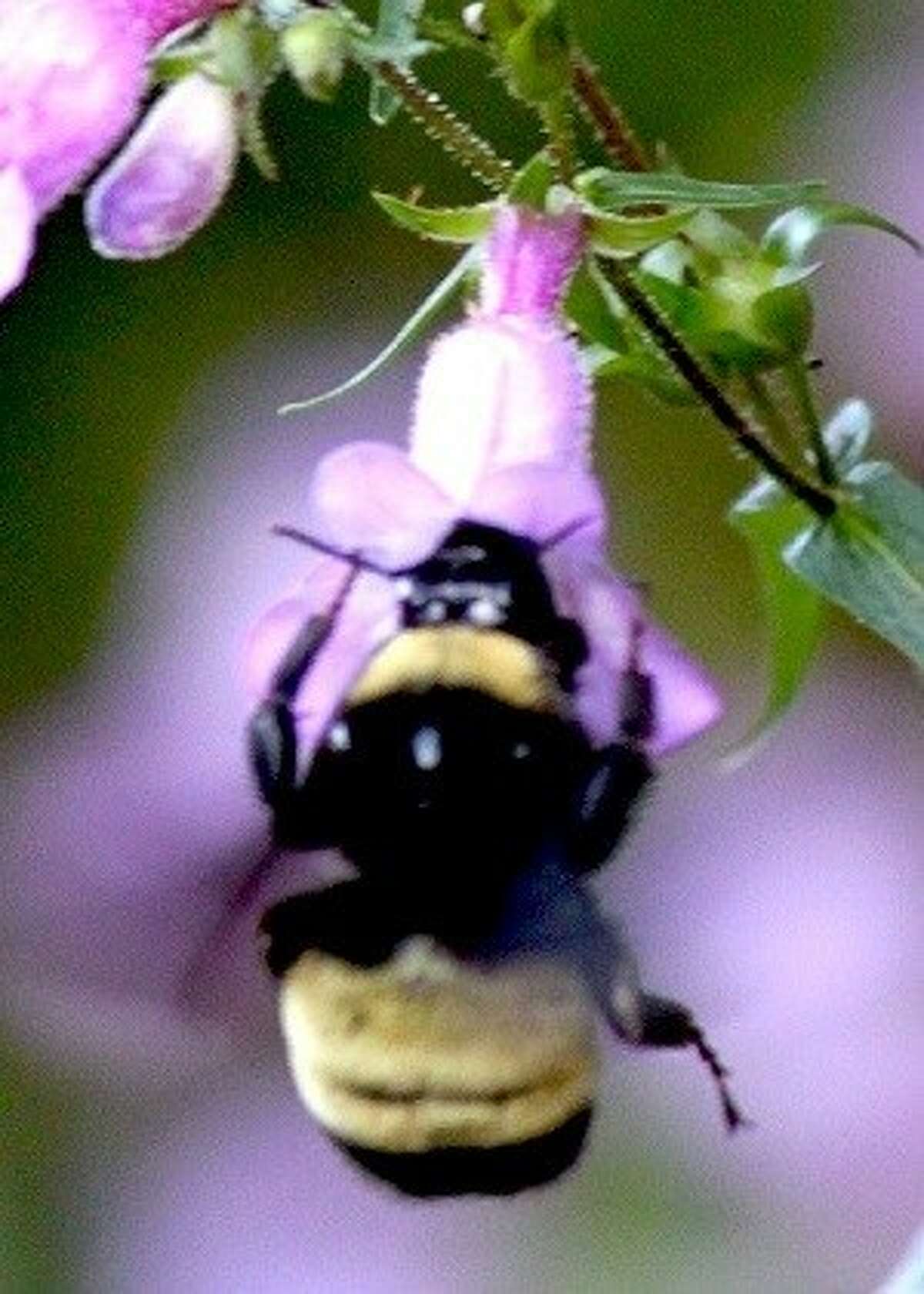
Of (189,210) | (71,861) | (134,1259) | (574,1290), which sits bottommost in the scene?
(574,1290)

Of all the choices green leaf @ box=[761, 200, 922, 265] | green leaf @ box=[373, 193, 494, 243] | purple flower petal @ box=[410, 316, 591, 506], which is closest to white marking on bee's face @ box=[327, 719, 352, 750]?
purple flower petal @ box=[410, 316, 591, 506]

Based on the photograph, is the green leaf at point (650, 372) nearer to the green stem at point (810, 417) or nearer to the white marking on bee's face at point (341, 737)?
the green stem at point (810, 417)

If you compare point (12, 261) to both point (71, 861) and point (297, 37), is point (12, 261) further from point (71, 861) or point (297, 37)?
point (71, 861)

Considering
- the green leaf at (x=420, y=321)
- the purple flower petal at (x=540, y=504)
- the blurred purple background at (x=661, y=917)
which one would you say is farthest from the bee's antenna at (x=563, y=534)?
the blurred purple background at (x=661, y=917)

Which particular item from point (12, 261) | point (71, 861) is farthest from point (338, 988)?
point (71, 861)

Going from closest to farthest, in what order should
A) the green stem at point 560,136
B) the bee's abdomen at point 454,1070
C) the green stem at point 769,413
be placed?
the bee's abdomen at point 454,1070, the green stem at point 560,136, the green stem at point 769,413

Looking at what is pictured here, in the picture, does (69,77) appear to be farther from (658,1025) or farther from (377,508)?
(658,1025)
